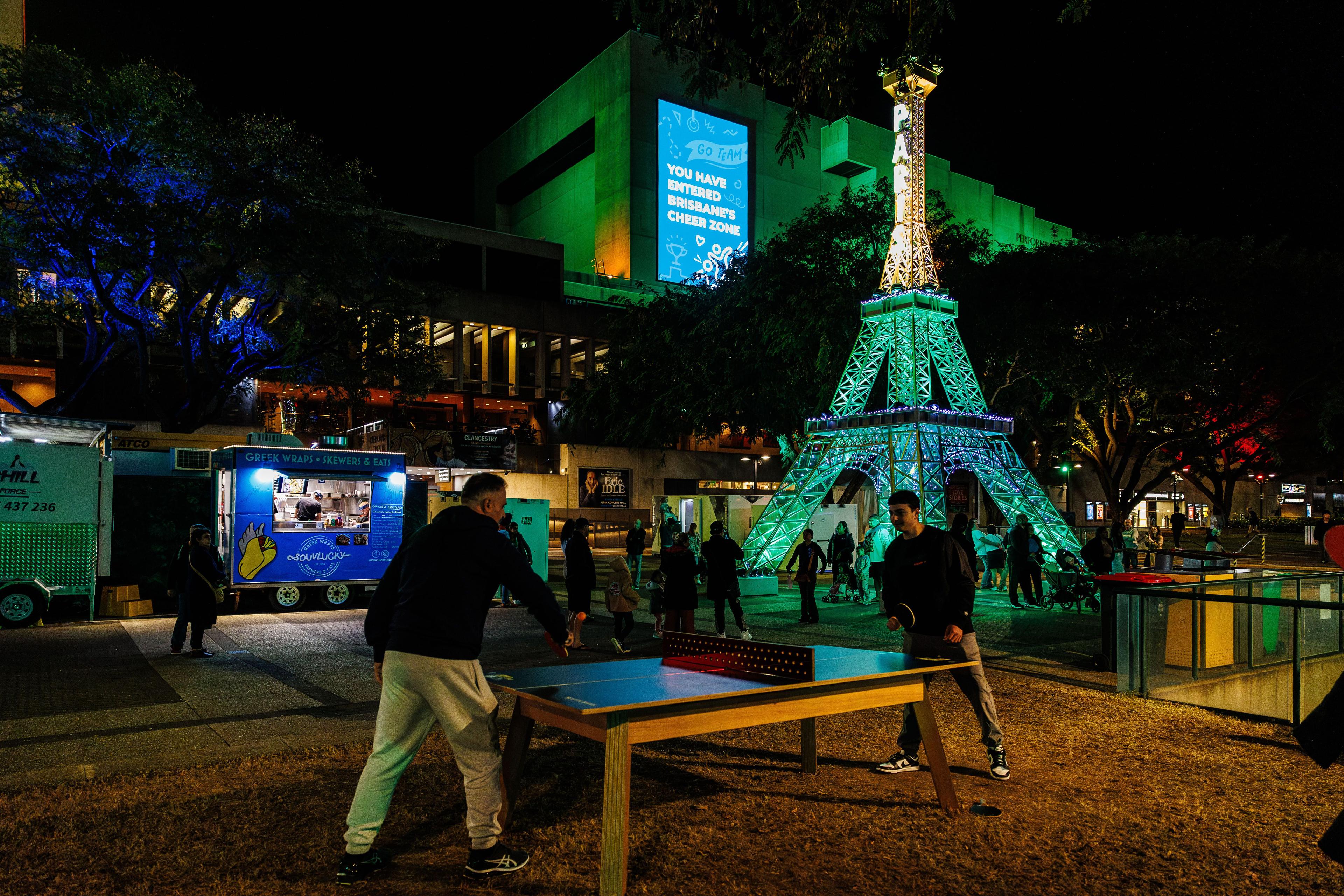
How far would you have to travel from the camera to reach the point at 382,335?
79.4ft

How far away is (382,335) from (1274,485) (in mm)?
74788

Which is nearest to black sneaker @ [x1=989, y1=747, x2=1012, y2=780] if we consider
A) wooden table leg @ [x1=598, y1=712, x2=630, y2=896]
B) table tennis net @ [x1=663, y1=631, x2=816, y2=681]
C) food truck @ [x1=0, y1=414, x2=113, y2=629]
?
table tennis net @ [x1=663, y1=631, x2=816, y2=681]

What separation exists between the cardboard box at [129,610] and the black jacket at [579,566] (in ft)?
30.5

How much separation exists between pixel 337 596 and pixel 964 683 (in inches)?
568

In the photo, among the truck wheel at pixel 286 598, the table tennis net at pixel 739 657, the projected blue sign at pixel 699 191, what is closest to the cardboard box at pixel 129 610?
the truck wheel at pixel 286 598

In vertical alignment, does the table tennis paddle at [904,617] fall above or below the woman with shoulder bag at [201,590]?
above

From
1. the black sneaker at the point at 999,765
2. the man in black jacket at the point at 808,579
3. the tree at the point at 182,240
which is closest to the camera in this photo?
the black sneaker at the point at 999,765

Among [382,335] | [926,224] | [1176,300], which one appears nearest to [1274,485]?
[1176,300]

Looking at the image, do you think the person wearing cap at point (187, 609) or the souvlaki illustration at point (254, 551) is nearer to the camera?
the person wearing cap at point (187, 609)

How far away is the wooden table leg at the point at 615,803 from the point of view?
4078 mm

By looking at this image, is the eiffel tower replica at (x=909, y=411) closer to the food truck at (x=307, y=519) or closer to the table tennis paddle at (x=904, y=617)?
the food truck at (x=307, y=519)

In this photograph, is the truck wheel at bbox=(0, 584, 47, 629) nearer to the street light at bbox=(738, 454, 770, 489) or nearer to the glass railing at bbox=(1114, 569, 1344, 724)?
the glass railing at bbox=(1114, 569, 1344, 724)

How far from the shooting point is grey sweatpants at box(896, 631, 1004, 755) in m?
6.13

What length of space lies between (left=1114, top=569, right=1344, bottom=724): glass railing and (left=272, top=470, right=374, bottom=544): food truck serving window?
1391 cm
